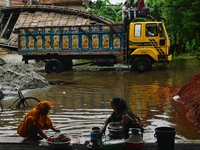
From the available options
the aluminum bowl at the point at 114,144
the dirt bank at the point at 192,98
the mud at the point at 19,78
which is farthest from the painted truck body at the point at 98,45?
the aluminum bowl at the point at 114,144

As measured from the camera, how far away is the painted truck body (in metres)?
19.0

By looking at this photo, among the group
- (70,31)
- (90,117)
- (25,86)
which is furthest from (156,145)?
(70,31)

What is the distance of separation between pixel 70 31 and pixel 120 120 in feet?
45.1

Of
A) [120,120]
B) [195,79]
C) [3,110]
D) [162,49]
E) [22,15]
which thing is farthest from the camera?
[22,15]

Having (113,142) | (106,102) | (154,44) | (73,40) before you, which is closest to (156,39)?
(154,44)

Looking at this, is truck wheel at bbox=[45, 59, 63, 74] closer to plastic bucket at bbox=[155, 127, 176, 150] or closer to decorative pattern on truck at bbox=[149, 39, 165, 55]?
decorative pattern on truck at bbox=[149, 39, 165, 55]

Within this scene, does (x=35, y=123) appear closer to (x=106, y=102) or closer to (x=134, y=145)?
(x=134, y=145)

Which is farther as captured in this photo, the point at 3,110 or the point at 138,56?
the point at 138,56

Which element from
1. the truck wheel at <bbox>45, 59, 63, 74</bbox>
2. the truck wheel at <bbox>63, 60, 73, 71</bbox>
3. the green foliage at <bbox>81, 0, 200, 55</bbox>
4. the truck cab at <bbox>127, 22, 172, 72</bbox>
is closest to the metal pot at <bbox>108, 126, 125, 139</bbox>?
the truck cab at <bbox>127, 22, 172, 72</bbox>

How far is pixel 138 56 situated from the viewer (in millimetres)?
19438

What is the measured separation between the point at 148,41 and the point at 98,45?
2512 millimetres

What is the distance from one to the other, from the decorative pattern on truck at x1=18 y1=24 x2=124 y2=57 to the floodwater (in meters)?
1.59

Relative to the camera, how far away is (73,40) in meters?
20.1

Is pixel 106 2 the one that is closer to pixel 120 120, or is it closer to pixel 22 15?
pixel 22 15
